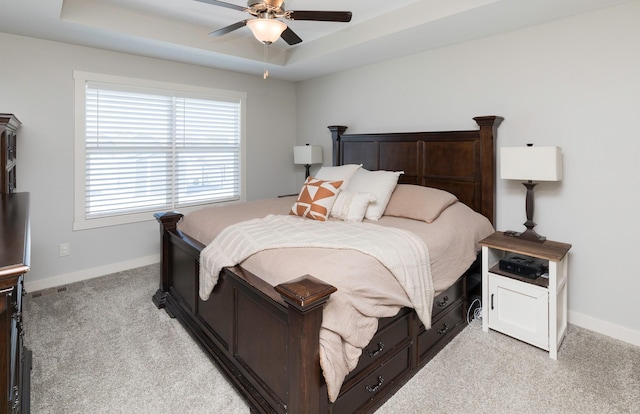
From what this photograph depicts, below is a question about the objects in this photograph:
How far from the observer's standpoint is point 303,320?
4.50 feet

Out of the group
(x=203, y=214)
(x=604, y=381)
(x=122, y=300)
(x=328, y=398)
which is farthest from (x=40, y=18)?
(x=604, y=381)

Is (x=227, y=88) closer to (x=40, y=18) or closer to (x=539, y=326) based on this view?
(x=40, y=18)

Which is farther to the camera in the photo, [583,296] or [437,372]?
[583,296]

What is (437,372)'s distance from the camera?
2092 mm

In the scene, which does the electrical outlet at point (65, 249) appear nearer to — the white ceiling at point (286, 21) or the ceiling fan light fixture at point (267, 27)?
the white ceiling at point (286, 21)

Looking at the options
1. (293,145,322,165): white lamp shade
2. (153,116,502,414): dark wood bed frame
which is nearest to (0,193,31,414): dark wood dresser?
(153,116,502,414): dark wood bed frame

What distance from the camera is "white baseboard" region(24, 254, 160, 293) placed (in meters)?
3.28

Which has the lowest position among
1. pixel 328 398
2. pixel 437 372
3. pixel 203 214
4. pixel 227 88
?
pixel 437 372

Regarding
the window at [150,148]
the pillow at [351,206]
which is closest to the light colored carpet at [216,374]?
the pillow at [351,206]

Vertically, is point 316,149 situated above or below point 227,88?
below

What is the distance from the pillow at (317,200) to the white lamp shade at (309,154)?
5.22ft

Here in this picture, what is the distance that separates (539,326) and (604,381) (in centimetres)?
41

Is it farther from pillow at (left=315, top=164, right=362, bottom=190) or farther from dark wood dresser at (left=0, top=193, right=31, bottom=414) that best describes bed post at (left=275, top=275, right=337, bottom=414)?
pillow at (left=315, top=164, right=362, bottom=190)

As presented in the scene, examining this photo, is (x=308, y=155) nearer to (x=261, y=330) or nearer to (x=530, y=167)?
(x=530, y=167)
